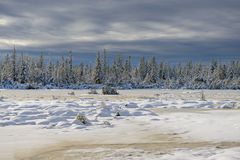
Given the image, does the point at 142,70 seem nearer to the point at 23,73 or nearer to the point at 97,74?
the point at 97,74

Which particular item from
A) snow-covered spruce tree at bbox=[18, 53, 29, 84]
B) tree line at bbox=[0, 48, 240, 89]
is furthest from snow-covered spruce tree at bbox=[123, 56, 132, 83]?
snow-covered spruce tree at bbox=[18, 53, 29, 84]

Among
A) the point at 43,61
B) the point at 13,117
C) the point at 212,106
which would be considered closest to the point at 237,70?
the point at 43,61

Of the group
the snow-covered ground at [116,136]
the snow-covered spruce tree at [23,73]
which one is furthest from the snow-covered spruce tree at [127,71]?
the snow-covered ground at [116,136]

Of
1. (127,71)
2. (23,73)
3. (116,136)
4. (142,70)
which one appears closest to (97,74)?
(23,73)

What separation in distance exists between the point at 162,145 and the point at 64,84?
3799 inches

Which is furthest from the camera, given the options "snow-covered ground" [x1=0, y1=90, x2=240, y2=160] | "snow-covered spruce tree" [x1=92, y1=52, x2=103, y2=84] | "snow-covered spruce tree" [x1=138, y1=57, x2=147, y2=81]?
"snow-covered spruce tree" [x1=138, y1=57, x2=147, y2=81]

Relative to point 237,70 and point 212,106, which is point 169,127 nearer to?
point 212,106

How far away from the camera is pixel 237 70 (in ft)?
483

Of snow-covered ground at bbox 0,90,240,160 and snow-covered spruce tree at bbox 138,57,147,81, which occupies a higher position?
snow-covered spruce tree at bbox 138,57,147,81

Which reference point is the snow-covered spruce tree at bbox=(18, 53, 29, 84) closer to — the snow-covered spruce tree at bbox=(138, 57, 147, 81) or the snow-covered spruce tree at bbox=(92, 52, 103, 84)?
the snow-covered spruce tree at bbox=(92, 52, 103, 84)

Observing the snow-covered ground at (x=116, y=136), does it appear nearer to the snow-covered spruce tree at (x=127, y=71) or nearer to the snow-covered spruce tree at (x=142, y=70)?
the snow-covered spruce tree at (x=127, y=71)

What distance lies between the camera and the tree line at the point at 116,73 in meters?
105

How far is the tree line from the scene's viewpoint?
344ft

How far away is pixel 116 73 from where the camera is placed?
128 meters
